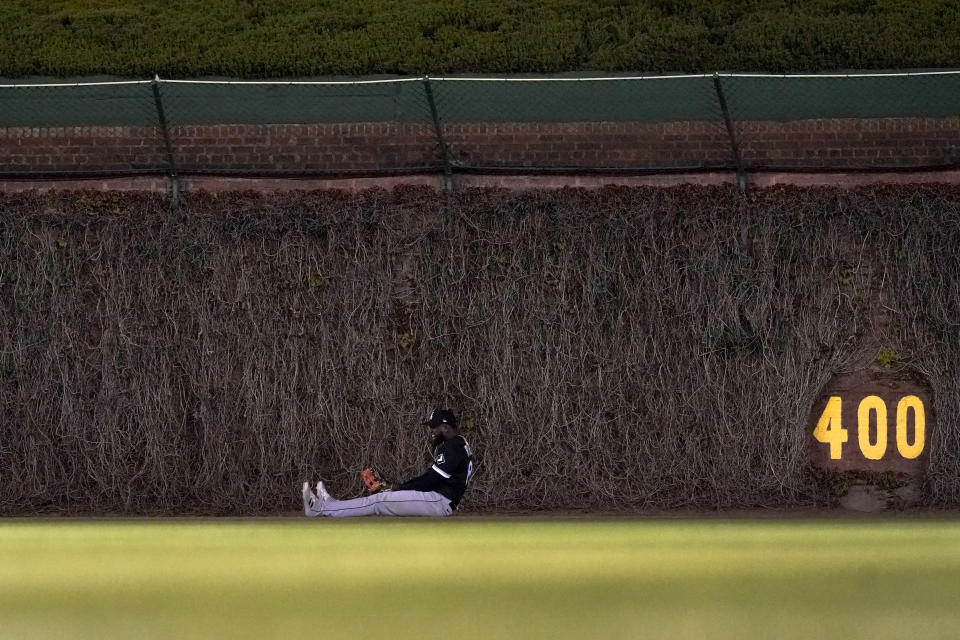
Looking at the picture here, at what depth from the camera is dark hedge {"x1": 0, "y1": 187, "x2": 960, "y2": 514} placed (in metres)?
11.6

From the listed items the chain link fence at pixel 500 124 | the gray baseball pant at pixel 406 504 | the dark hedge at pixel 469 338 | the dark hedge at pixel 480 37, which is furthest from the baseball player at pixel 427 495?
the dark hedge at pixel 480 37

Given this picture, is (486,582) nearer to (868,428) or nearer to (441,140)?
(441,140)

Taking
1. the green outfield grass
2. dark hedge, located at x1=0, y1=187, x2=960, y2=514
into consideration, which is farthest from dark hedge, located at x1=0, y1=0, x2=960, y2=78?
the green outfield grass

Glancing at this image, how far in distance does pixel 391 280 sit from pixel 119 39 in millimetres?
7372

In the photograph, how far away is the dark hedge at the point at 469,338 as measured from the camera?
38.0 ft

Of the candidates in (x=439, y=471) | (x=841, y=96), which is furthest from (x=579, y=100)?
(x=439, y=471)

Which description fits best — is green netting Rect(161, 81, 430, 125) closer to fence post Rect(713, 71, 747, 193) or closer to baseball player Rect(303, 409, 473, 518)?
fence post Rect(713, 71, 747, 193)

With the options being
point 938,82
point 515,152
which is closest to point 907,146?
point 938,82

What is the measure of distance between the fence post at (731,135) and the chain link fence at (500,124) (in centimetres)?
4

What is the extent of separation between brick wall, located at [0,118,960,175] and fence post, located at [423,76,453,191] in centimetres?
48

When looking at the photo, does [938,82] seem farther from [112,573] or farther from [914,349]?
→ [112,573]

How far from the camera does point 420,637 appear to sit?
5.50 m

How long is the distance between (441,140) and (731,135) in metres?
2.44

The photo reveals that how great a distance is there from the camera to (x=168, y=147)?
12.2 metres
